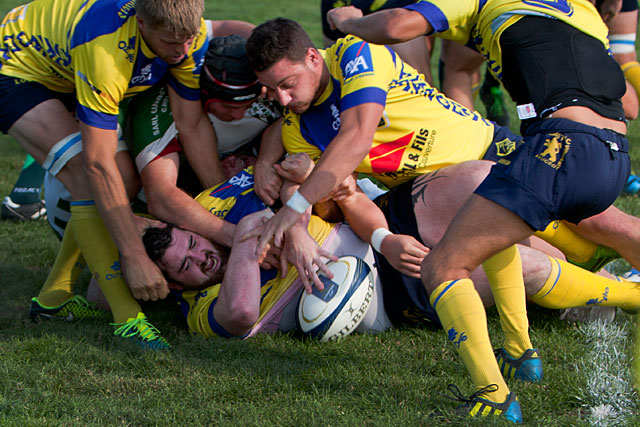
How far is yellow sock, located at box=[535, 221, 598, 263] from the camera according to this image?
4082mm

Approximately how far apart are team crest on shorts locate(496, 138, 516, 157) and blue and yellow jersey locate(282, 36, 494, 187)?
68mm

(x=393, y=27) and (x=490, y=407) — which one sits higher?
(x=393, y=27)

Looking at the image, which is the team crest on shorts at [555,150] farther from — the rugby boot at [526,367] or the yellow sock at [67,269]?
the yellow sock at [67,269]

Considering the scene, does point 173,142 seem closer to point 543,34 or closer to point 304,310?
point 304,310

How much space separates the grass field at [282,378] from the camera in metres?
3.16

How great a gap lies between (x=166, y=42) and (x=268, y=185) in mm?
1019

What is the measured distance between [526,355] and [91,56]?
2839 millimetres

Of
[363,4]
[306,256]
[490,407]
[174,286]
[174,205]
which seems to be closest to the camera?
[490,407]

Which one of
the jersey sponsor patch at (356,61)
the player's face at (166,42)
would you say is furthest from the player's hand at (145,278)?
the jersey sponsor patch at (356,61)

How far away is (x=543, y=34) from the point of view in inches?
131

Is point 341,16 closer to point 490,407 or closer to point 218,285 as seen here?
point 218,285

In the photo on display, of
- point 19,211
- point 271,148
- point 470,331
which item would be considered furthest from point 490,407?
point 19,211

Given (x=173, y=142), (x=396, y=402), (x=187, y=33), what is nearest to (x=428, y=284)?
(x=396, y=402)

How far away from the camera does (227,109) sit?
4.75 meters
